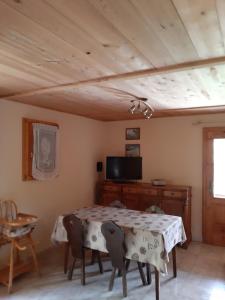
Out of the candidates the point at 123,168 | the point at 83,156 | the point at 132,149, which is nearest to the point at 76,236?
the point at 83,156

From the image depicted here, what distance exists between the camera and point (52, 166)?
A: 407cm

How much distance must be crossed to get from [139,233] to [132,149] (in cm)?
279

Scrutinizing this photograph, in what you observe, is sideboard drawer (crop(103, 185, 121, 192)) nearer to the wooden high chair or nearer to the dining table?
the dining table

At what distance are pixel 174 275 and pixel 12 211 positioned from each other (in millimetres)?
2293

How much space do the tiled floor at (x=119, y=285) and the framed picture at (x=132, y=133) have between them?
260 cm

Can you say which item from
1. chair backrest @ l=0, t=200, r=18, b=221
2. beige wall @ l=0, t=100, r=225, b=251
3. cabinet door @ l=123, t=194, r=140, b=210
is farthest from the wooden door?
chair backrest @ l=0, t=200, r=18, b=221

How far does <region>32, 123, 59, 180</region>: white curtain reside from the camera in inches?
148

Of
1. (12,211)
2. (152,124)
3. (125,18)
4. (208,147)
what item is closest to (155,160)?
(152,124)

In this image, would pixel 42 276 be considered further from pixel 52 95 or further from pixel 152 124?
pixel 152 124

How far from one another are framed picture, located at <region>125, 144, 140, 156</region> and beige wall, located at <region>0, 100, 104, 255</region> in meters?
0.60

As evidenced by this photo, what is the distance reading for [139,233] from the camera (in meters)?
2.71

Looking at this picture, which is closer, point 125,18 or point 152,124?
point 125,18

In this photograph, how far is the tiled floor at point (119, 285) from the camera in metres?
2.79

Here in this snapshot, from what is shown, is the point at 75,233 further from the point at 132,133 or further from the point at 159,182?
the point at 132,133
